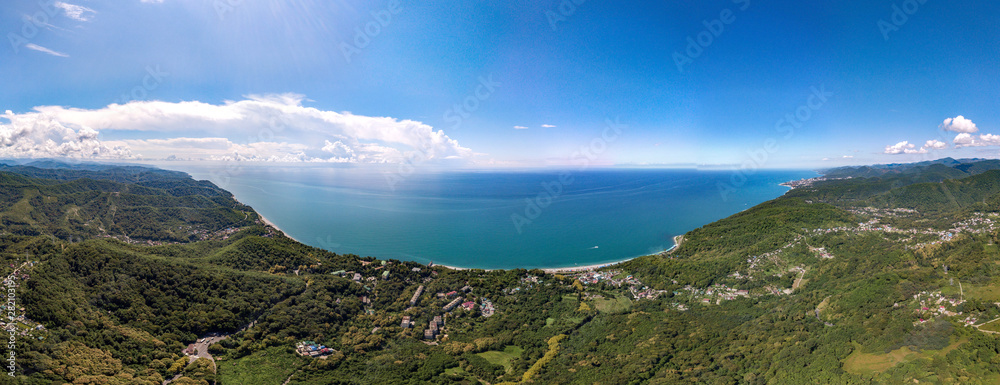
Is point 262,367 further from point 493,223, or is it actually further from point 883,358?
point 493,223

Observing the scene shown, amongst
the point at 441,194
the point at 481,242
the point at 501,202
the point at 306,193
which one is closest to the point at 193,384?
the point at 481,242

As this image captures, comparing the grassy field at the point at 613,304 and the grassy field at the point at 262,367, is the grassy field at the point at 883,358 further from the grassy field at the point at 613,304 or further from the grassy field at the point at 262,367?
the grassy field at the point at 262,367

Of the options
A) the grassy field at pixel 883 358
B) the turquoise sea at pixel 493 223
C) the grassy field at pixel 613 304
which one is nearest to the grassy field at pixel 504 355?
the grassy field at pixel 613 304

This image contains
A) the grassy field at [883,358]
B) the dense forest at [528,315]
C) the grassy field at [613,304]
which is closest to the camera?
the grassy field at [883,358]

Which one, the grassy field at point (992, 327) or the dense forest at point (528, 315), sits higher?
the grassy field at point (992, 327)

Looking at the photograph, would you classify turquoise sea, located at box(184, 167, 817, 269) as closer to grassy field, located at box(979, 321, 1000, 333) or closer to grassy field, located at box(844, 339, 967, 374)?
grassy field, located at box(844, 339, 967, 374)
